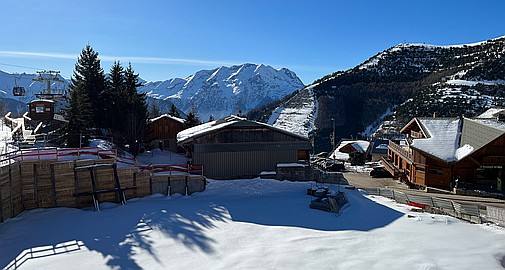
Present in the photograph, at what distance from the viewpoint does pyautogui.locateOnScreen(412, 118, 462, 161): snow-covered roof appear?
28750mm

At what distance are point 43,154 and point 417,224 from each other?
20898 mm

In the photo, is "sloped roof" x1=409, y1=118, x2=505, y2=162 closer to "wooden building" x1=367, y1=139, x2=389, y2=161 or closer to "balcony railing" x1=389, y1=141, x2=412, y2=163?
"balcony railing" x1=389, y1=141, x2=412, y2=163

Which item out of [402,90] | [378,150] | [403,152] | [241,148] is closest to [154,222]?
[241,148]

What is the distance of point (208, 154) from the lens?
2538 centimetres

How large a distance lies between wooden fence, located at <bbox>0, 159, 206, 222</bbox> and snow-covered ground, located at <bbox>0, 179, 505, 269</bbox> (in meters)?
0.84

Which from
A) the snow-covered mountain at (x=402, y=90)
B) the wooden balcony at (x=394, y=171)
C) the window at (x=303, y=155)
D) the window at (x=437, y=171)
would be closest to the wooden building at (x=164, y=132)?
the window at (x=303, y=155)

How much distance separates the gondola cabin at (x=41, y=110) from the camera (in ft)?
114

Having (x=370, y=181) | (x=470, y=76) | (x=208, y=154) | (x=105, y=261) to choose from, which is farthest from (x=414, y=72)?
(x=105, y=261)

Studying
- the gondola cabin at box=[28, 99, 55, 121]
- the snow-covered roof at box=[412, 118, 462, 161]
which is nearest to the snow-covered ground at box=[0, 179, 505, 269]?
the snow-covered roof at box=[412, 118, 462, 161]

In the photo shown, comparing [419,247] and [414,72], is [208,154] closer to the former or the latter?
[419,247]

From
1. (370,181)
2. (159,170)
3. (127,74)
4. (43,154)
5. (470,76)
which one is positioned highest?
(470,76)

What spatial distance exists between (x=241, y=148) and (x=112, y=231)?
41.1 feet

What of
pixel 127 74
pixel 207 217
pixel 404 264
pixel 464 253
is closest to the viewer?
pixel 404 264

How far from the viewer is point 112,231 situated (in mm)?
15266
